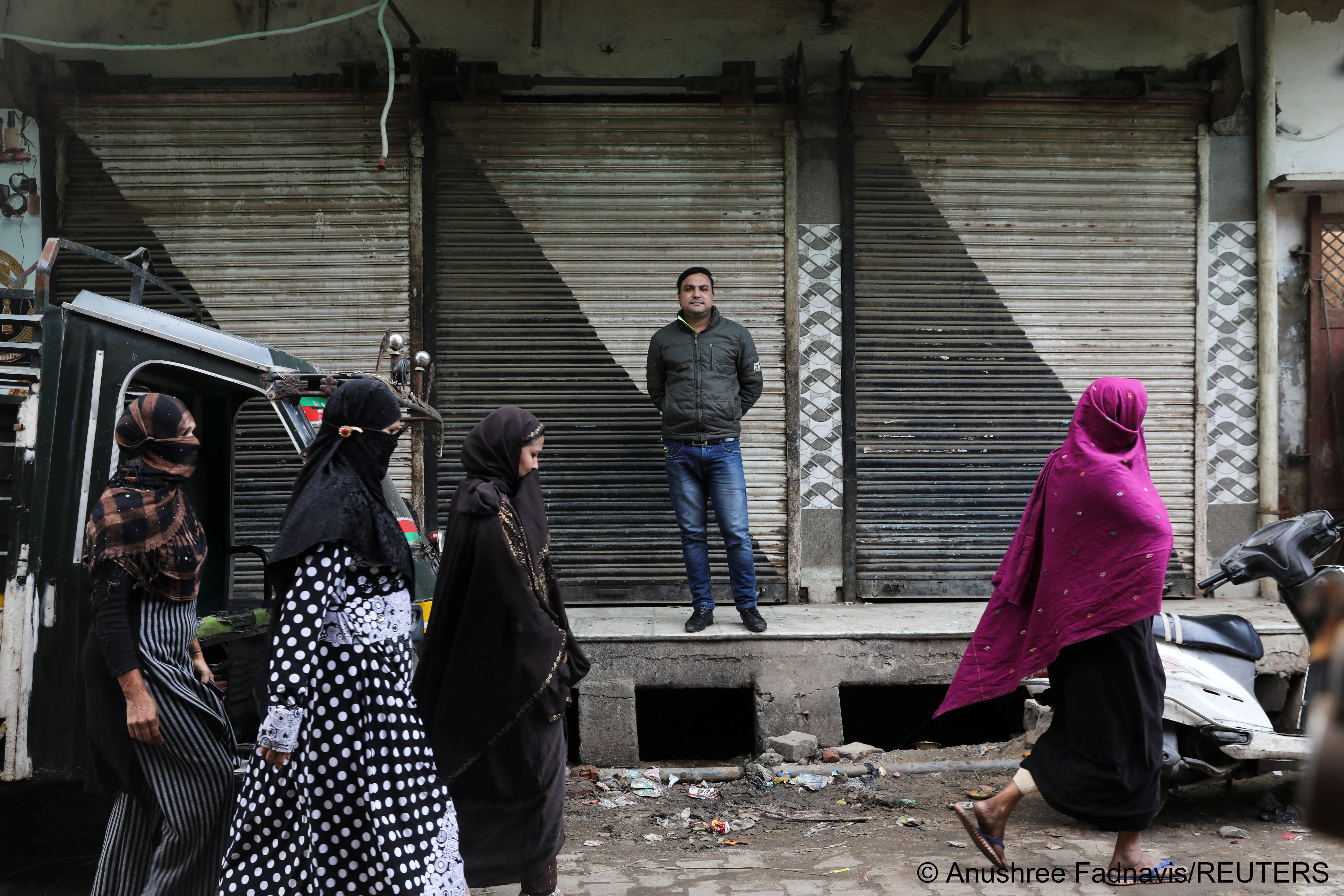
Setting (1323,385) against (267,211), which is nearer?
(267,211)

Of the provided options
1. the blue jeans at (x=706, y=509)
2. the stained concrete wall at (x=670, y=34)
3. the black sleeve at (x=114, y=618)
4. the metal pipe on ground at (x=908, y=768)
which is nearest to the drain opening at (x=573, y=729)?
the blue jeans at (x=706, y=509)

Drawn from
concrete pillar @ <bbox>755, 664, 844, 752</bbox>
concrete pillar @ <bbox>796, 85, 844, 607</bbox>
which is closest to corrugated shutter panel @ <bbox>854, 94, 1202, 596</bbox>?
concrete pillar @ <bbox>796, 85, 844, 607</bbox>

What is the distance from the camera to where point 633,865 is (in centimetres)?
372

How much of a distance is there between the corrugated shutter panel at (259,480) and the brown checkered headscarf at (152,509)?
3254 millimetres

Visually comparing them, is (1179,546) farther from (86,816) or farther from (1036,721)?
(86,816)

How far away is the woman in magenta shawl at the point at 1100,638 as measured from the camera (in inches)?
130

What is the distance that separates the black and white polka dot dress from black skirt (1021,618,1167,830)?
224 centimetres

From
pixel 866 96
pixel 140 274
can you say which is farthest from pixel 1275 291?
pixel 140 274

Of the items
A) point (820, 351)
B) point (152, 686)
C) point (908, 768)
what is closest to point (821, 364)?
point (820, 351)

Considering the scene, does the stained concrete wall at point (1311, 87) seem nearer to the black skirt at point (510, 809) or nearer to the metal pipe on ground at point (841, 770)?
the metal pipe on ground at point (841, 770)

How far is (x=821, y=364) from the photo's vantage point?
6391mm

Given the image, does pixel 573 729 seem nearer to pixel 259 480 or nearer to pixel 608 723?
pixel 608 723

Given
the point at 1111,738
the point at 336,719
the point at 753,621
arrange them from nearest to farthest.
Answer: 1. the point at 336,719
2. the point at 1111,738
3. the point at 753,621

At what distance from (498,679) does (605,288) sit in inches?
154
